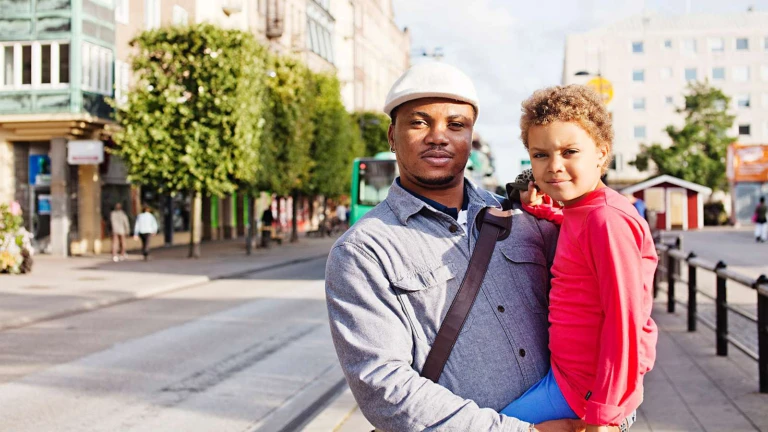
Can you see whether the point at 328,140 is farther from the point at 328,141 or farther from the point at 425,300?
the point at 425,300

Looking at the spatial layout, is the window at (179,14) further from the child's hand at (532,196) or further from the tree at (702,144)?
the tree at (702,144)

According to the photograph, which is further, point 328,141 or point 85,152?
point 328,141

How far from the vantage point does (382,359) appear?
2.30 m

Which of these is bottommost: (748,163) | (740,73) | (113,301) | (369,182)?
(113,301)

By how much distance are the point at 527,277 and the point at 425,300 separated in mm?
333

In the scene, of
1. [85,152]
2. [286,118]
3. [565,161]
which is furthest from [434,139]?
[286,118]

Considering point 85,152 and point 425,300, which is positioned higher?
point 85,152

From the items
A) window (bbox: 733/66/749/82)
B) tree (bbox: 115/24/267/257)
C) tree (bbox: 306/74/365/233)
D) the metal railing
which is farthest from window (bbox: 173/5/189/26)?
window (bbox: 733/66/749/82)

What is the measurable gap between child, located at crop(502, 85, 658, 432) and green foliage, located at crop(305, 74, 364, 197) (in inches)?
1447

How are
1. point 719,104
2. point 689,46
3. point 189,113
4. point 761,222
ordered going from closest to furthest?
point 189,113 < point 761,222 < point 719,104 < point 689,46

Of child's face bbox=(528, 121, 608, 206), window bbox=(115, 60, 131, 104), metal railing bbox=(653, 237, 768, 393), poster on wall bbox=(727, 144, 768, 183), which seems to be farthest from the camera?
poster on wall bbox=(727, 144, 768, 183)

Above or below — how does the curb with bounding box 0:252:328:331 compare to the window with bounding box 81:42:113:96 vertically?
below

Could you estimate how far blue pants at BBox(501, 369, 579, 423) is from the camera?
2379mm

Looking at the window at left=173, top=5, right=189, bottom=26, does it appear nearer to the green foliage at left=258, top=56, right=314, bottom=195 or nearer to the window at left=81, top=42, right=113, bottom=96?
the green foliage at left=258, top=56, right=314, bottom=195
